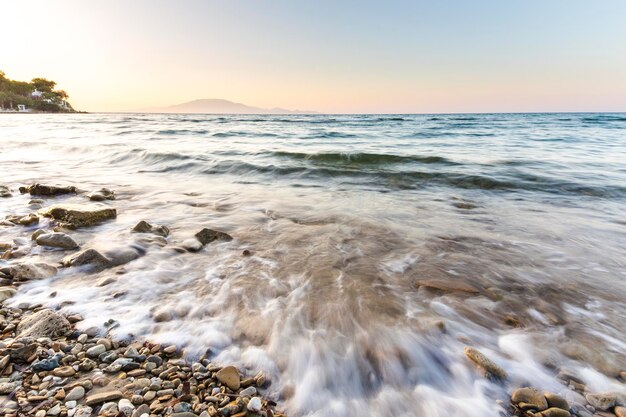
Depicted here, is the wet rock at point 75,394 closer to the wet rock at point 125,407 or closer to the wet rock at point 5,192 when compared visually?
the wet rock at point 125,407

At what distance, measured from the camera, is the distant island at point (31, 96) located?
8950cm

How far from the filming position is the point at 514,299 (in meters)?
3.25

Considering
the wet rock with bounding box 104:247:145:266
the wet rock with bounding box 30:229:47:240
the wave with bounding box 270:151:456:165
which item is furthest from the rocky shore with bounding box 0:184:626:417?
the wave with bounding box 270:151:456:165

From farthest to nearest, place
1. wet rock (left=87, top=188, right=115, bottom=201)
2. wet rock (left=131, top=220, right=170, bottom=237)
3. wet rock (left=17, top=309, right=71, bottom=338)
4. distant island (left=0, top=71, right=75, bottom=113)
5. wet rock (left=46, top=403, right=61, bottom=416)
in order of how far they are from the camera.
Result: 1. distant island (left=0, top=71, right=75, bottom=113)
2. wet rock (left=87, top=188, right=115, bottom=201)
3. wet rock (left=131, top=220, right=170, bottom=237)
4. wet rock (left=17, top=309, right=71, bottom=338)
5. wet rock (left=46, top=403, right=61, bottom=416)

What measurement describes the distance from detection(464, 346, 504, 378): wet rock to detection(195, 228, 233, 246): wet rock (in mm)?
3309

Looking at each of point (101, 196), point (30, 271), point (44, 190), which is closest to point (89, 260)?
point (30, 271)

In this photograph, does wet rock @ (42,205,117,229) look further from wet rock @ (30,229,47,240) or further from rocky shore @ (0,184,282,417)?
rocky shore @ (0,184,282,417)

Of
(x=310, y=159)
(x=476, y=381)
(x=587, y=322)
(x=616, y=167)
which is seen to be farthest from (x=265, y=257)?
(x=616, y=167)

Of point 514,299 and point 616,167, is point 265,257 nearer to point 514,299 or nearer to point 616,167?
point 514,299

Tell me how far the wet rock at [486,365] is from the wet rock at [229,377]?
5.45 feet

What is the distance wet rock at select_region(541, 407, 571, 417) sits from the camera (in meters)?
1.88

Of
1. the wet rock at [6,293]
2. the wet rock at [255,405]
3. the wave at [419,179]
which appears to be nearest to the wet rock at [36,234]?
the wet rock at [6,293]

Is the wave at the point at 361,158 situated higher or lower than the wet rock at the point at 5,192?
higher

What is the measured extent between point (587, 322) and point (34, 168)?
13632mm
